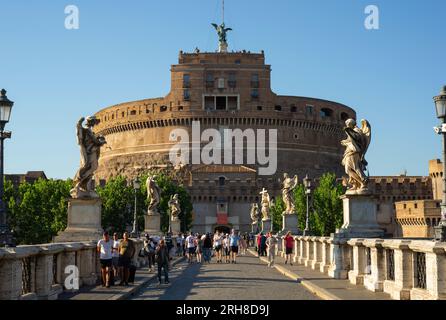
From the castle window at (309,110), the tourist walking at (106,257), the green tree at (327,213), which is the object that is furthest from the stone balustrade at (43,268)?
the castle window at (309,110)

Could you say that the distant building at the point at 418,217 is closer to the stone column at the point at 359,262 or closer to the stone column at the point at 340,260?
the stone column at the point at 340,260

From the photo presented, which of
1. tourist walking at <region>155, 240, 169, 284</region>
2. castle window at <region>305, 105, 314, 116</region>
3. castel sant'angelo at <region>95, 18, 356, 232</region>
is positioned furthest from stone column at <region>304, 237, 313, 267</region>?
castle window at <region>305, 105, 314, 116</region>

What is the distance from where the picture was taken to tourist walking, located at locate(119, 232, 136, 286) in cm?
1752

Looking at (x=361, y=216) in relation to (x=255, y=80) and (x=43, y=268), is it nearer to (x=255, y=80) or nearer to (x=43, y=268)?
(x=43, y=268)

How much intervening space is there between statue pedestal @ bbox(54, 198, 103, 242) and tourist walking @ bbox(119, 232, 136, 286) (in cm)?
85

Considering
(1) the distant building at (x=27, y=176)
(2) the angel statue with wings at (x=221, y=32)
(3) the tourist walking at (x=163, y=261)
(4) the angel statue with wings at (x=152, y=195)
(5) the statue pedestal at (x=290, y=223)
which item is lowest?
(3) the tourist walking at (x=163, y=261)

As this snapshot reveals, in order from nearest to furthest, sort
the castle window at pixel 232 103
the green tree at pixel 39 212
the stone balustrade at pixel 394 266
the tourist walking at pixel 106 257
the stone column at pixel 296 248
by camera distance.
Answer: the stone balustrade at pixel 394 266 → the tourist walking at pixel 106 257 → the stone column at pixel 296 248 → the green tree at pixel 39 212 → the castle window at pixel 232 103

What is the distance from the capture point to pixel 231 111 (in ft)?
356

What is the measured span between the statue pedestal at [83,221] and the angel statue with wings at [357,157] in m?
6.67

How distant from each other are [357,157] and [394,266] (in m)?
4.83

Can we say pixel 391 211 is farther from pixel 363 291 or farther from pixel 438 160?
pixel 363 291

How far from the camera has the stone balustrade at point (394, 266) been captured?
10742 millimetres

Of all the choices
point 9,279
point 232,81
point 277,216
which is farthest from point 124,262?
point 232,81

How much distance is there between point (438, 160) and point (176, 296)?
102889mm
